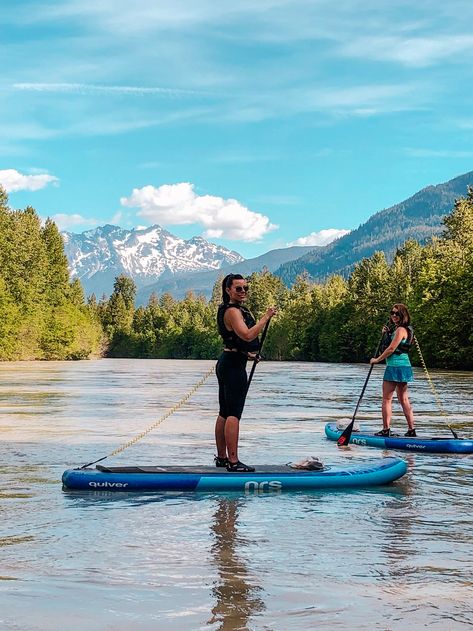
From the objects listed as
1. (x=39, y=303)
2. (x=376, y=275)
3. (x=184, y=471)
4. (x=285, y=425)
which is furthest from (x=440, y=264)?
(x=184, y=471)

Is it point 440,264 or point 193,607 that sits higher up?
point 440,264

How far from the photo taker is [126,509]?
8.79 metres

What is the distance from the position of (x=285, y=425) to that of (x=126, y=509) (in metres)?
9.86

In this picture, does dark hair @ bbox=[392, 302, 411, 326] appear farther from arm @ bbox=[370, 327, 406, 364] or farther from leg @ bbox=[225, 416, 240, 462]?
leg @ bbox=[225, 416, 240, 462]

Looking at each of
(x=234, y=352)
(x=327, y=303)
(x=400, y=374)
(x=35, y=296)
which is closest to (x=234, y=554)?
(x=234, y=352)

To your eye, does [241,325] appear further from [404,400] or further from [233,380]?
[404,400]

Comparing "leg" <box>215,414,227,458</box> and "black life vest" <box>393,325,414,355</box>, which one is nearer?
"leg" <box>215,414,227,458</box>

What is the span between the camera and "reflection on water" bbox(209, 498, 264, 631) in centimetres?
538

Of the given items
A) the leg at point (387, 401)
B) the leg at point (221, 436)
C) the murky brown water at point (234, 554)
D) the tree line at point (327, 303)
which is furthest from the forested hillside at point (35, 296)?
the murky brown water at point (234, 554)

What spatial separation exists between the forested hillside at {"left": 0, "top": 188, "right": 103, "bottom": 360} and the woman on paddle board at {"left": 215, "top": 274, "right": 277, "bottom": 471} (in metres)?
71.8

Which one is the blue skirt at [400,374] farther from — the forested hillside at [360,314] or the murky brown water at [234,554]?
the forested hillside at [360,314]

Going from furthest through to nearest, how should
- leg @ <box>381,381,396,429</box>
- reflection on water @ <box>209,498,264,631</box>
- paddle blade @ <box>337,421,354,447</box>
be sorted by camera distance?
leg @ <box>381,381,396,429</box>, paddle blade @ <box>337,421,354,447</box>, reflection on water @ <box>209,498,264,631</box>

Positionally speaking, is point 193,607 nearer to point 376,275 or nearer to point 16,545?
point 16,545

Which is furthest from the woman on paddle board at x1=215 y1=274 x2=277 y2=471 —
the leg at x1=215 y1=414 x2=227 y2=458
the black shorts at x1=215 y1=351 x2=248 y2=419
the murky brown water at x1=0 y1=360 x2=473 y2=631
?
the murky brown water at x1=0 y1=360 x2=473 y2=631
